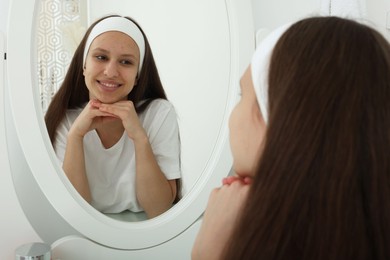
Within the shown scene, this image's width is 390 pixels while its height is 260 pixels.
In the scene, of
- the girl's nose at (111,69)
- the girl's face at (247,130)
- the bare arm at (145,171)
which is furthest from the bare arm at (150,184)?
the girl's face at (247,130)

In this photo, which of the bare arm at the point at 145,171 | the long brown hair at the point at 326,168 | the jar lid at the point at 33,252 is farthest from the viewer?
the bare arm at the point at 145,171

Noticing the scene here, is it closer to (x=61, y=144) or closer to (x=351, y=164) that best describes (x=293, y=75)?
(x=351, y=164)

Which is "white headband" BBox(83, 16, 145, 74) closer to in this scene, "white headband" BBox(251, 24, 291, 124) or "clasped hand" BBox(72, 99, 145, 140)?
"clasped hand" BBox(72, 99, 145, 140)

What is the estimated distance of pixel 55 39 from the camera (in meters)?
0.60

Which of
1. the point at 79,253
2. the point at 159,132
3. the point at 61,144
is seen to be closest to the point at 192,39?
the point at 159,132

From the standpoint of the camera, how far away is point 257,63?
1.32 feet

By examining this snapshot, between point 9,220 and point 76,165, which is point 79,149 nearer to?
point 76,165

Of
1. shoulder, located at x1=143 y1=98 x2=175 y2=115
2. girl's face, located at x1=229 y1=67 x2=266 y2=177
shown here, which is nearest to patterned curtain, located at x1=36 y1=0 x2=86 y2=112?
Result: shoulder, located at x1=143 y1=98 x2=175 y2=115

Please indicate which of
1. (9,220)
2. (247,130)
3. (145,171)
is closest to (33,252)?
(9,220)

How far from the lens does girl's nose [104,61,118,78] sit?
0.63 meters

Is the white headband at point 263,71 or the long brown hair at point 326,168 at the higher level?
the white headband at point 263,71

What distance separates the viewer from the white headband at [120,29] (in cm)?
62

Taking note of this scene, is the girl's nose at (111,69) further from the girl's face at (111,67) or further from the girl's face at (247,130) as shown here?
the girl's face at (247,130)

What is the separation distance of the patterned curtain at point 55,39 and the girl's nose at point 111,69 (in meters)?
0.05
